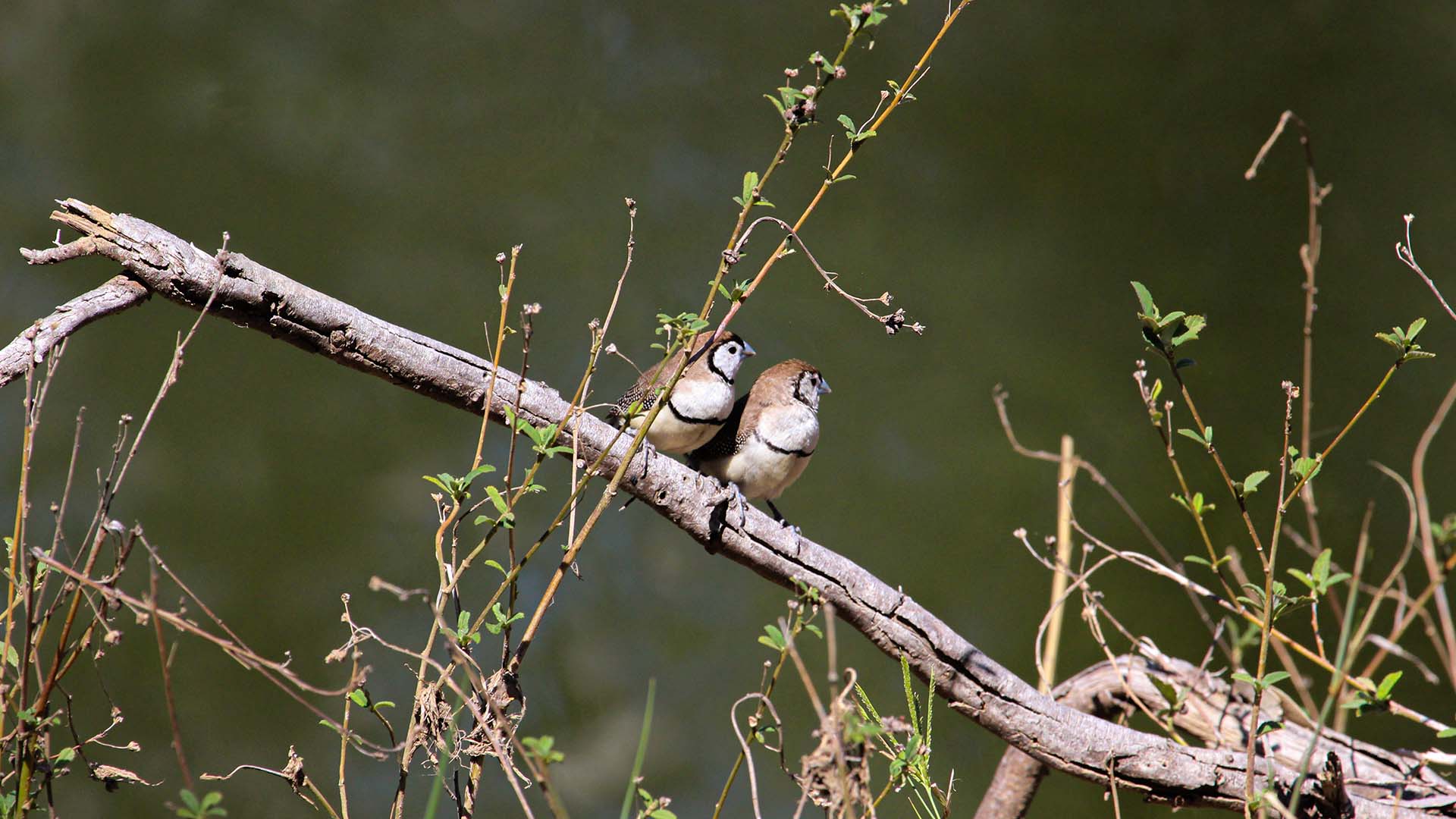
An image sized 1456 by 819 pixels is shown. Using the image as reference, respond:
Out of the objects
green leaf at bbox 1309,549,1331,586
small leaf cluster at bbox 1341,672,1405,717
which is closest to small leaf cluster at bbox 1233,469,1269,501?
green leaf at bbox 1309,549,1331,586

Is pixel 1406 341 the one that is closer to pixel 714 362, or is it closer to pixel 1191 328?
pixel 1191 328

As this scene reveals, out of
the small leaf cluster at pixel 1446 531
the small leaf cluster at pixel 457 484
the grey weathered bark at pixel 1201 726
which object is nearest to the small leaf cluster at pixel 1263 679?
the small leaf cluster at pixel 1446 531

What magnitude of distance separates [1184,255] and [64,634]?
4.15 meters

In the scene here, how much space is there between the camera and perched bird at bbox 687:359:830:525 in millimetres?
2715

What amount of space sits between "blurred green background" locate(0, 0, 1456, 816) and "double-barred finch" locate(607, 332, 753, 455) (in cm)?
139

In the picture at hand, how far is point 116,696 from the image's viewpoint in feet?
12.0

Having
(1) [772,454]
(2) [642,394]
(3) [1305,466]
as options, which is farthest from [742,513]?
(3) [1305,466]

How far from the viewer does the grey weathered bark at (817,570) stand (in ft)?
6.22

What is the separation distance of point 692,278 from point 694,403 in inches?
67.1

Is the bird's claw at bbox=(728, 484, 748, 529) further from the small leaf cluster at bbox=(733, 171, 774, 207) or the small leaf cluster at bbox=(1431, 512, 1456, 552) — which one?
the small leaf cluster at bbox=(1431, 512, 1456, 552)

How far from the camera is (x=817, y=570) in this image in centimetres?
226

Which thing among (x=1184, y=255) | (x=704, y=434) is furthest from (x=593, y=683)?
(x=1184, y=255)

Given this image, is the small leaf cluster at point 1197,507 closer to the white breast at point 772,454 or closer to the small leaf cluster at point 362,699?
the white breast at point 772,454

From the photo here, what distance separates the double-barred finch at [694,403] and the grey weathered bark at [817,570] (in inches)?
13.4
